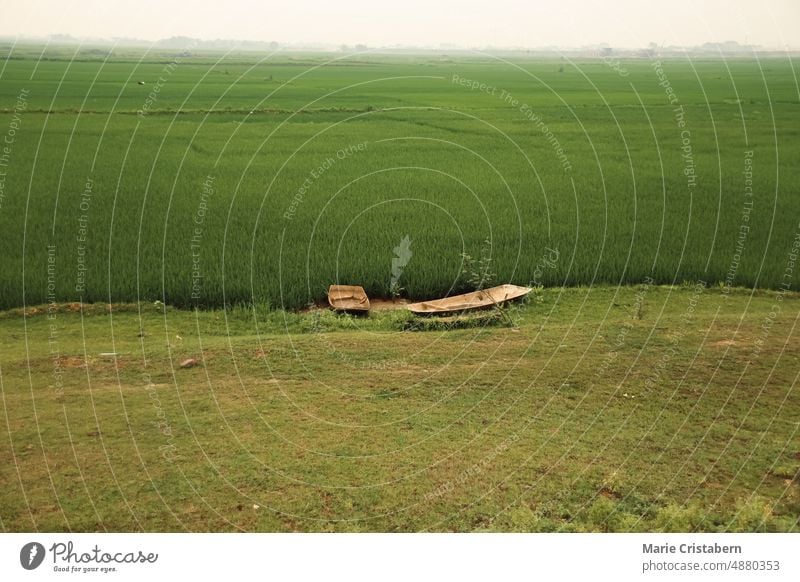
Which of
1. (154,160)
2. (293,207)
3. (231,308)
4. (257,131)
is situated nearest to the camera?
(231,308)

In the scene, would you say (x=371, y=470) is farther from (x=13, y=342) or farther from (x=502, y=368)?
(x=13, y=342)

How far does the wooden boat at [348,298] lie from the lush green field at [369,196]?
0.74 ft

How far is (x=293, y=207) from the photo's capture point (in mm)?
11289

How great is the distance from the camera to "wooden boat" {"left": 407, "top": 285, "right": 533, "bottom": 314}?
307 inches

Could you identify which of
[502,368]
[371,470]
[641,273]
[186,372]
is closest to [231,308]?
[186,372]

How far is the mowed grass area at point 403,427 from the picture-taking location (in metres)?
4.58

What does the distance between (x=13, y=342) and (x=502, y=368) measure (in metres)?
4.04
